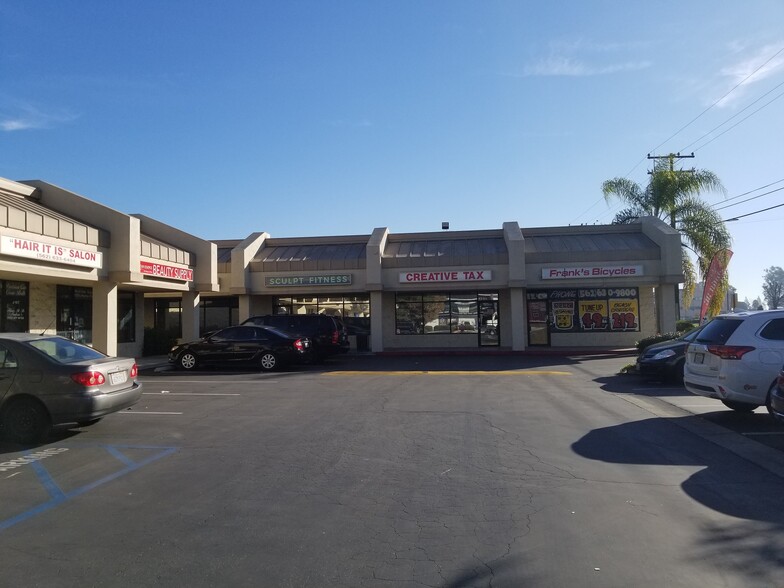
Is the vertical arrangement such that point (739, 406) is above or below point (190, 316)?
below

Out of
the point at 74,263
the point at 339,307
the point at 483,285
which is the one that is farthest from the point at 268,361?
A: the point at 483,285

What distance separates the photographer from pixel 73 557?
181 inches

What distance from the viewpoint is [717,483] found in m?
6.42

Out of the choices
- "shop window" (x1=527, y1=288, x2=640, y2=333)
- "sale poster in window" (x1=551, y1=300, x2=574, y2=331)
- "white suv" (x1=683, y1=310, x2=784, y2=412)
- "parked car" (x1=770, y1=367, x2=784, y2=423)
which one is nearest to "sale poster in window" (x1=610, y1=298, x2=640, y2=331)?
"shop window" (x1=527, y1=288, x2=640, y2=333)

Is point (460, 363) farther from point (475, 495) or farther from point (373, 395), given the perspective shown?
point (475, 495)

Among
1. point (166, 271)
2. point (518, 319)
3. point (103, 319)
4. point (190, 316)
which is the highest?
point (166, 271)

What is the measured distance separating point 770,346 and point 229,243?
2546 cm

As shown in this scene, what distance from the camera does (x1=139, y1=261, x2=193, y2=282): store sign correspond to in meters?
19.7

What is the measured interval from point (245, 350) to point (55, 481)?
12471 millimetres

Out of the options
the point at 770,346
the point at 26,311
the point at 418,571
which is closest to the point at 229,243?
the point at 26,311

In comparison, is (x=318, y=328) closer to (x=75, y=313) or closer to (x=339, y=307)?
(x=339, y=307)

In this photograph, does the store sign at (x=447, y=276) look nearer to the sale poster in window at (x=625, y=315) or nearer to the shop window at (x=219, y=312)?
the sale poster in window at (x=625, y=315)

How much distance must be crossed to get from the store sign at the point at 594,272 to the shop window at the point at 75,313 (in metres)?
17.8

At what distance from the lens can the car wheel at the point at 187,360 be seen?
1950 cm
